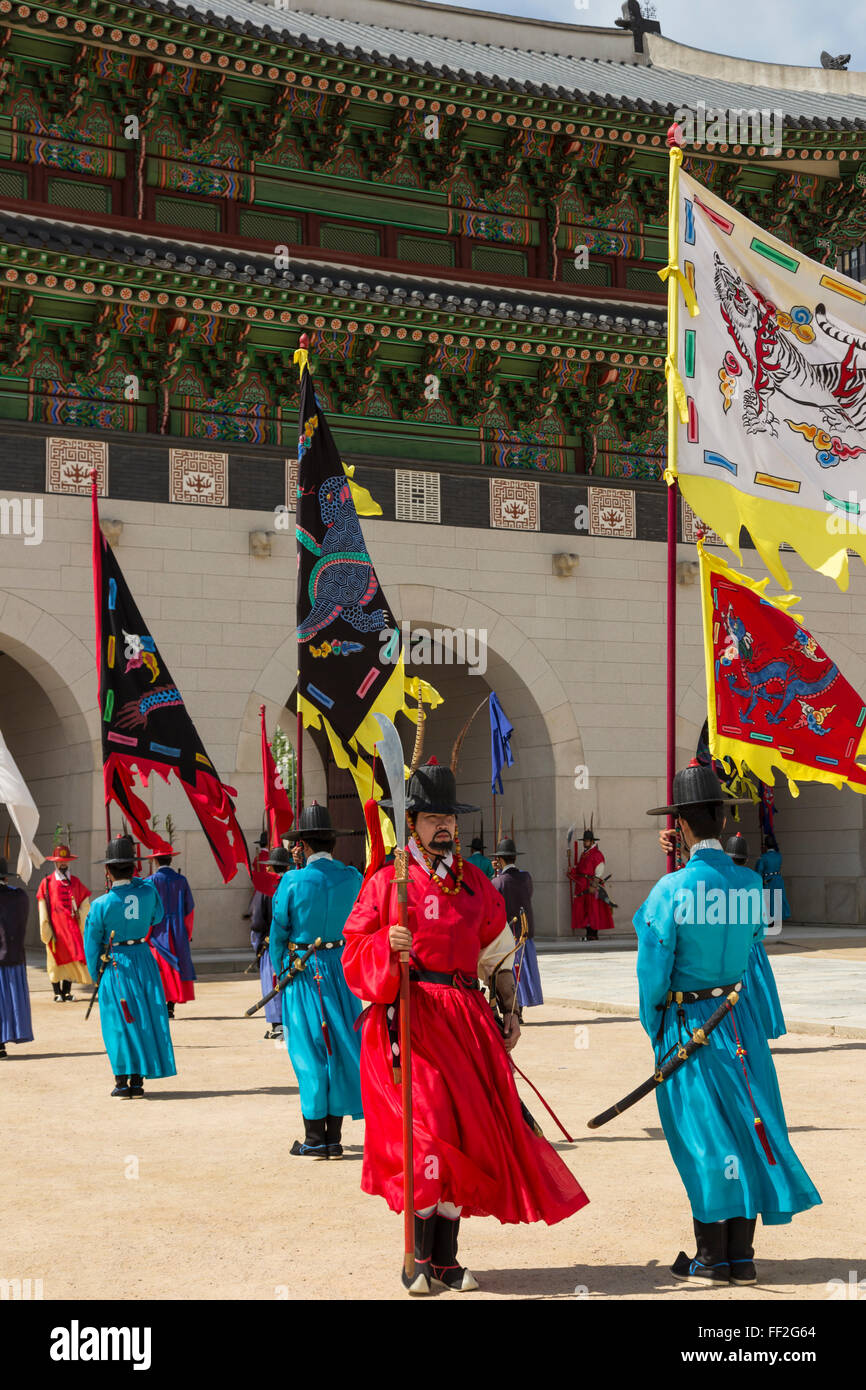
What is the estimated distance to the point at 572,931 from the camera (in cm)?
2238

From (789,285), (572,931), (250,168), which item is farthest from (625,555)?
(789,285)

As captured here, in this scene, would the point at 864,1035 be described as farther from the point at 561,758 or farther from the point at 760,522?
the point at 561,758

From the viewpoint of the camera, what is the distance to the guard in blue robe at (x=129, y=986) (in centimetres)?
991

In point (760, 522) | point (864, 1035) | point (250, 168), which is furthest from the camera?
point (250, 168)

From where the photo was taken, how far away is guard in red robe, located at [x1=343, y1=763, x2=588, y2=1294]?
5258mm

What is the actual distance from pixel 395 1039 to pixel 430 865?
2.08 ft

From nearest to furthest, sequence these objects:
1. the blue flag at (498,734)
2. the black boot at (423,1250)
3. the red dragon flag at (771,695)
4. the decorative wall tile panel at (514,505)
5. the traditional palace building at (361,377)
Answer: the black boot at (423,1250)
the red dragon flag at (771,695)
the blue flag at (498,734)
the traditional palace building at (361,377)
the decorative wall tile panel at (514,505)

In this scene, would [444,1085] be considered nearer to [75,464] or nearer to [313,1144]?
[313,1144]

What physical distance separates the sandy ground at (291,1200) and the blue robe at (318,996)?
1.21 feet

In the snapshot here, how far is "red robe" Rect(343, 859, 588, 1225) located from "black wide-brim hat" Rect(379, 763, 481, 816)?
22 centimetres

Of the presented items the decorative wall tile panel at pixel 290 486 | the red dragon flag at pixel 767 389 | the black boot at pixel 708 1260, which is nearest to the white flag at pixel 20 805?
the red dragon flag at pixel 767 389

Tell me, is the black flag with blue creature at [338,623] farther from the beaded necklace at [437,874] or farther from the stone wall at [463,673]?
the stone wall at [463,673]

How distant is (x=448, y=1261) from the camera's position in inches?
207
